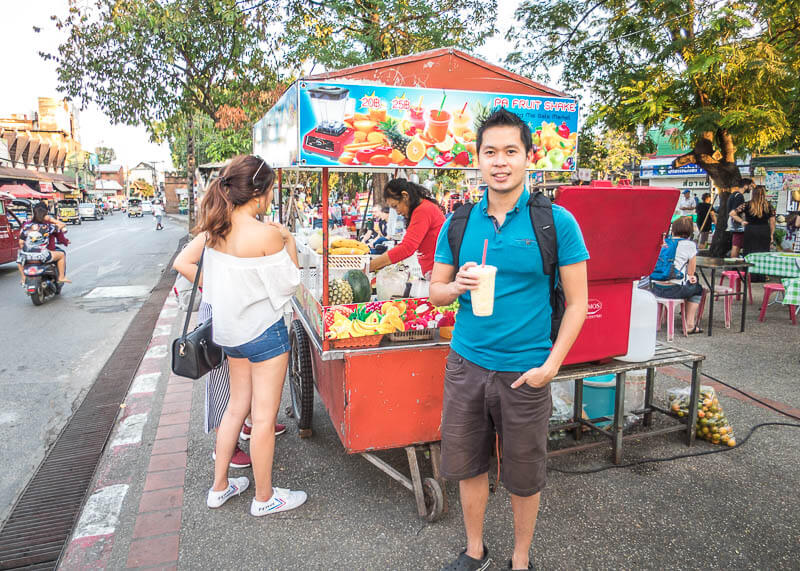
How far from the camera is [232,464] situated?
348cm

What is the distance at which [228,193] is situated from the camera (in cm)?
261

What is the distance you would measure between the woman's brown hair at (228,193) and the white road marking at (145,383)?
2.96 m

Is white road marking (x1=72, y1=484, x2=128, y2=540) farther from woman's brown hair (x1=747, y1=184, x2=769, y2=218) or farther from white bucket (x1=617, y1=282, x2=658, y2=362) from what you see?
woman's brown hair (x1=747, y1=184, x2=769, y2=218)

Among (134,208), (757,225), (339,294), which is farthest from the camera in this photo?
(134,208)

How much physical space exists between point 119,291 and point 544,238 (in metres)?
10.2

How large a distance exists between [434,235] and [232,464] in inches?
81.5

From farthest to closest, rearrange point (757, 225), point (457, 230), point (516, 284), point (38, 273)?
point (757, 225) < point (38, 273) < point (457, 230) < point (516, 284)

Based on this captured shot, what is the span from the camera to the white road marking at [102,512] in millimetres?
2848

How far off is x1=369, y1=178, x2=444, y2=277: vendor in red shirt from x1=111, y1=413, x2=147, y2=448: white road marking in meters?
2.18

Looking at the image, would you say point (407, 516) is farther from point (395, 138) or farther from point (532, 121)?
point (532, 121)

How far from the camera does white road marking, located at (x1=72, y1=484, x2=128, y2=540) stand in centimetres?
285

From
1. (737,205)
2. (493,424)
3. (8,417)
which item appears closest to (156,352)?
(8,417)

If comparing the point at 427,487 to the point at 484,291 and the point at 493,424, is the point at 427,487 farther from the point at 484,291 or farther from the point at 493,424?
the point at 484,291

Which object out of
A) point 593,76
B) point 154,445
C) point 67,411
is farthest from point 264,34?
point 154,445
